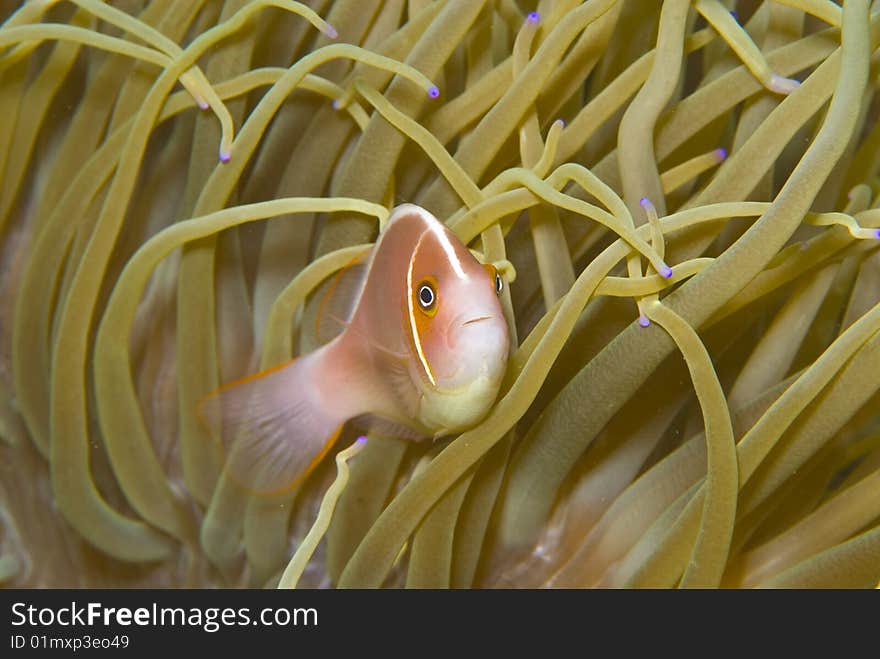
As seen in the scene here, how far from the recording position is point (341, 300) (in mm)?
835

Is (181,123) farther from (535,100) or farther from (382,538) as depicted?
(382,538)

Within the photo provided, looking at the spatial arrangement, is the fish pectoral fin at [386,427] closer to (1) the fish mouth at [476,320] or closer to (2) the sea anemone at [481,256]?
(2) the sea anemone at [481,256]

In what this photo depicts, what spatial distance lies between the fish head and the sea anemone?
0.08 m

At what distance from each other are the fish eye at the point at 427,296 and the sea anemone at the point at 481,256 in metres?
0.13

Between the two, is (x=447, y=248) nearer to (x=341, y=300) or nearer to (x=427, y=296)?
(x=427, y=296)

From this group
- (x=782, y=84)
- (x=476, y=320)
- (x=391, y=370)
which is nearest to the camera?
(x=476, y=320)

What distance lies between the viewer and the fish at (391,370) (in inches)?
26.2

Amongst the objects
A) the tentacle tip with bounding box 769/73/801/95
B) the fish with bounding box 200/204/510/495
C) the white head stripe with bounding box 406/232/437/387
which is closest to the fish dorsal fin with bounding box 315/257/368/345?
the fish with bounding box 200/204/510/495

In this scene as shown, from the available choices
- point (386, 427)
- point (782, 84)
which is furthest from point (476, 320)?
point (782, 84)

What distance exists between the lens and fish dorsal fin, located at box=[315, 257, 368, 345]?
822mm

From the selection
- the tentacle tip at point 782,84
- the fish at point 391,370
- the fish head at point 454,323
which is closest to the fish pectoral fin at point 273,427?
the fish at point 391,370

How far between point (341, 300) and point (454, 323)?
0.21 m

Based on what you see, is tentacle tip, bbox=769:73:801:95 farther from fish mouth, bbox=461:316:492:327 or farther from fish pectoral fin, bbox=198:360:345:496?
fish pectoral fin, bbox=198:360:345:496

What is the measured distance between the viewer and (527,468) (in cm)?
91
